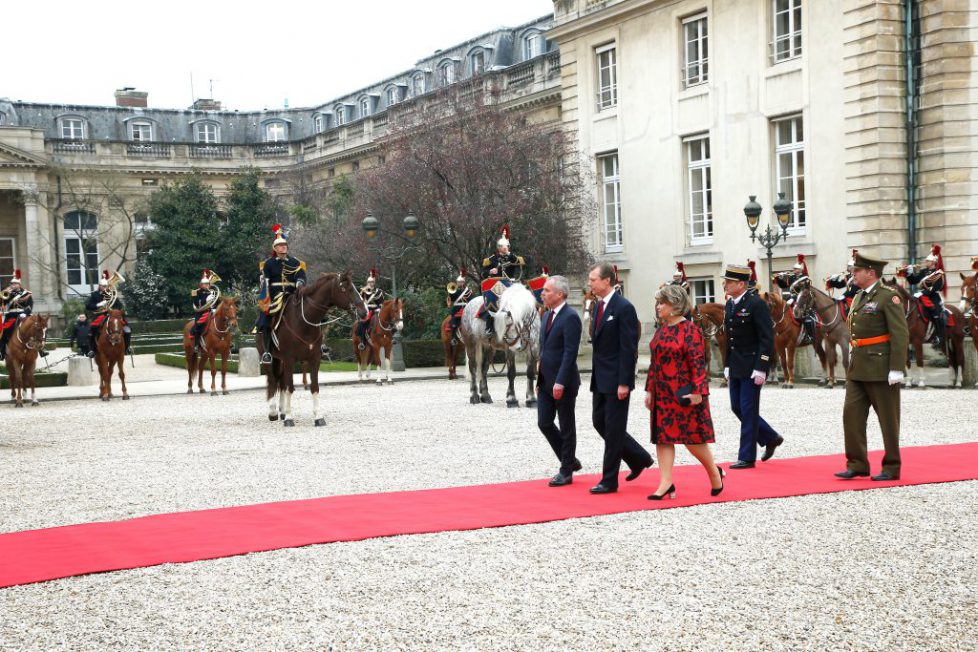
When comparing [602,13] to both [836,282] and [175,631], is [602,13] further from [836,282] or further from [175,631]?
[175,631]

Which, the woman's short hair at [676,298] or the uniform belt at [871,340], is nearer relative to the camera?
the woman's short hair at [676,298]

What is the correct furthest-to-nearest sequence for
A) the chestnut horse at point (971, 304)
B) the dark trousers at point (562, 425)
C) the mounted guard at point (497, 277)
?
the chestnut horse at point (971, 304) → the mounted guard at point (497, 277) → the dark trousers at point (562, 425)

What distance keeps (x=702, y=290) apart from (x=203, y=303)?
1458 centimetres

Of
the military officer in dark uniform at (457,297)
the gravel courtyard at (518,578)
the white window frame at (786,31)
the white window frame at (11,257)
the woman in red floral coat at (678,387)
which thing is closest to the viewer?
the gravel courtyard at (518,578)

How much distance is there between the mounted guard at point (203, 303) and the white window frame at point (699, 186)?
14.3m

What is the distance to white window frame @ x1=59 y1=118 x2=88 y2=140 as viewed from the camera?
Answer: 7094 cm

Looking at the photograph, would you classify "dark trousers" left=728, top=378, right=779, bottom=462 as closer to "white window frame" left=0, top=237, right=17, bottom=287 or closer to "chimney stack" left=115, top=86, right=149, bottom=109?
"white window frame" left=0, top=237, right=17, bottom=287

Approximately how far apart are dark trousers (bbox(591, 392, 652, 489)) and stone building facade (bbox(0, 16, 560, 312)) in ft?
160

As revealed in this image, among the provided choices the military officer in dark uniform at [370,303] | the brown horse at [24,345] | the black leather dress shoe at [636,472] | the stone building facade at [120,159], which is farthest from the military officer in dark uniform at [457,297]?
the stone building facade at [120,159]

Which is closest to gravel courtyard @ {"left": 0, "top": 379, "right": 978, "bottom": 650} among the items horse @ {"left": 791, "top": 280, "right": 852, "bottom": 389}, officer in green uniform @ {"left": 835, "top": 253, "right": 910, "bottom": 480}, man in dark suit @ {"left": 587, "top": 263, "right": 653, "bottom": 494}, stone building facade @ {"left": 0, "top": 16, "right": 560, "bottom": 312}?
officer in green uniform @ {"left": 835, "top": 253, "right": 910, "bottom": 480}

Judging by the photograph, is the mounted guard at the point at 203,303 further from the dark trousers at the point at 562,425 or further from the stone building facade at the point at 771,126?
the dark trousers at the point at 562,425

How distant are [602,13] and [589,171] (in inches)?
187

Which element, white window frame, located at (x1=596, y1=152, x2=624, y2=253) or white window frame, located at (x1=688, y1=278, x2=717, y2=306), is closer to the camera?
white window frame, located at (x1=688, y1=278, x2=717, y2=306)

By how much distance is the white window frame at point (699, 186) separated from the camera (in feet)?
107
